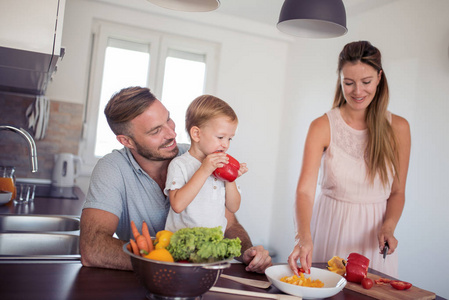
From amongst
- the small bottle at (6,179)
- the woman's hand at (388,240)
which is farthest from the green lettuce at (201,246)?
the small bottle at (6,179)

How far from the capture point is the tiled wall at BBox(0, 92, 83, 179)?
150 inches

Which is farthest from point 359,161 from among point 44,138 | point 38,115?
point 44,138

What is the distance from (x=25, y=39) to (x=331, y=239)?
167 cm

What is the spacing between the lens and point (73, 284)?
3.66 ft

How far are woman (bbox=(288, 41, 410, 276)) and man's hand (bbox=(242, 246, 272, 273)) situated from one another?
0.63 meters

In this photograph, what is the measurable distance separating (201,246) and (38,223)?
1.80m

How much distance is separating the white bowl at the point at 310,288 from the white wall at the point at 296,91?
2.02 metres

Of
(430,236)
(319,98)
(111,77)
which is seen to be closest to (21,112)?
(111,77)

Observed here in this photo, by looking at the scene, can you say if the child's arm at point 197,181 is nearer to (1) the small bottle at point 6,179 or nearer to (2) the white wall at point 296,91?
(1) the small bottle at point 6,179

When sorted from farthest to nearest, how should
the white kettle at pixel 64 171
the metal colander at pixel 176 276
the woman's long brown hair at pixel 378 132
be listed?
the white kettle at pixel 64 171 < the woman's long brown hair at pixel 378 132 < the metal colander at pixel 176 276

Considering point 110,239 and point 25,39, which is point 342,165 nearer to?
point 110,239

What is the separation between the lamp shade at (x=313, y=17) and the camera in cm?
172

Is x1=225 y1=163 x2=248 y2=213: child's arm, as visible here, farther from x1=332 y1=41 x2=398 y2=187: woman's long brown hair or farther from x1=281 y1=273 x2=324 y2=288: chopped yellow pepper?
x1=332 y1=41 x2=398 y2=187: woman's long brown hair

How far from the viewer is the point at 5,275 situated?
1.14 meters
